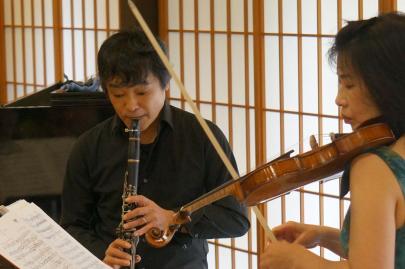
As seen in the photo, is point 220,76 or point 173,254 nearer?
point 173,254

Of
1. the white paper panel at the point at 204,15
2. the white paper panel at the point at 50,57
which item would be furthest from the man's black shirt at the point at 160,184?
the white paper panel at the point at 50,57

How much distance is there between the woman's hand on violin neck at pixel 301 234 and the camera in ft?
6.22

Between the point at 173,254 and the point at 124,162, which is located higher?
the point at 124,162

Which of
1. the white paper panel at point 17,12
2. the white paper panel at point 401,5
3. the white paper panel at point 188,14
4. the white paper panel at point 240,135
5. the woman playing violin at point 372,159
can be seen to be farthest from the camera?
the white paper panel at point 17,12

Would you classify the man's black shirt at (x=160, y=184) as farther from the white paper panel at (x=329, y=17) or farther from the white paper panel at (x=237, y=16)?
the white paper panel at (x=237, y=16)

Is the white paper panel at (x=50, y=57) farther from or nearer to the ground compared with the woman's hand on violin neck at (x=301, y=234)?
farther from the ground

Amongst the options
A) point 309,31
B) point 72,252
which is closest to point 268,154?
point 309,31

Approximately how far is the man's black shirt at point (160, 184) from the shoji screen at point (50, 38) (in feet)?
7.29

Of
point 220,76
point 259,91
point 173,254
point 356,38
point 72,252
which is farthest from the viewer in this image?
point 220,76

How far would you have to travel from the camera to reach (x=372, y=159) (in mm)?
1583

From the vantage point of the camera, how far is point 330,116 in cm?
342

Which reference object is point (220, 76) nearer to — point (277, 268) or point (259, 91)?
point (259, 91)

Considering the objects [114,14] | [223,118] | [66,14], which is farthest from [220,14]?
[66,14]

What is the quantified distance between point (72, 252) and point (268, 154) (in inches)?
72.2
